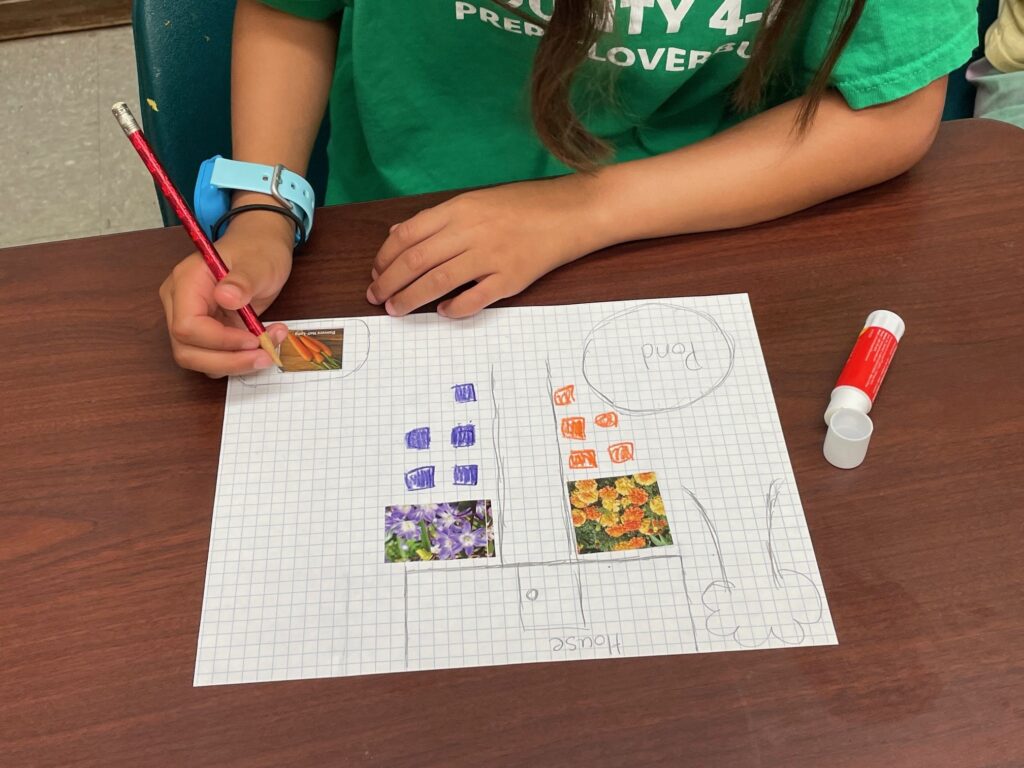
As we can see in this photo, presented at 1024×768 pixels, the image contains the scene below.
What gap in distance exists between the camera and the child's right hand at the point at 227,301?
60cm

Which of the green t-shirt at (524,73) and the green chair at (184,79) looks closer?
the green t-shirt at (524,73)

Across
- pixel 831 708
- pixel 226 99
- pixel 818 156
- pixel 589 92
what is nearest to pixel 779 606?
pixel 831 708

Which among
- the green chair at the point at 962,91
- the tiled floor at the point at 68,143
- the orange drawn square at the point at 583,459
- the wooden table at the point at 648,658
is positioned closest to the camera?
the wooden table at the point at 648,658

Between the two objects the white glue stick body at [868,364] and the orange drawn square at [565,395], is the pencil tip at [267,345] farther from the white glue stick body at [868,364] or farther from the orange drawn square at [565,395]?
the white glue stick body at [868,364]

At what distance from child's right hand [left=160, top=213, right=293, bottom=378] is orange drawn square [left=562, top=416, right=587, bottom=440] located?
21 cm

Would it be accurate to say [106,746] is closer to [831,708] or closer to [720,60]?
[831,708]

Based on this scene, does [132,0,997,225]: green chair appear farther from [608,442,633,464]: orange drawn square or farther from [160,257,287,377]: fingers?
[608,442,633,464]: orange drawn square

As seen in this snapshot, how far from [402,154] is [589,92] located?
0.20m

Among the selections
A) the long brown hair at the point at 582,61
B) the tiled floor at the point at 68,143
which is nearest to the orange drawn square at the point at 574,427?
the long brown hair at the point at 582,61

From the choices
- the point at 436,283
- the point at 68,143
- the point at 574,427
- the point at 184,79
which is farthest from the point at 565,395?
the point at 68,143

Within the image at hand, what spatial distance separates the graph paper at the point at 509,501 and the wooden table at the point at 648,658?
0.05ft

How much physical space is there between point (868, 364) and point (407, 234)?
0.34m

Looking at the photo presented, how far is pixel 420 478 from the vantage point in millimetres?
562

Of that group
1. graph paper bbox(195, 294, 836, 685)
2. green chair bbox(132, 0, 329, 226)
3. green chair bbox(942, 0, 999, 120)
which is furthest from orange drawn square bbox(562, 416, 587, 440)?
green chair bbox(942, 0, 999, 120)
